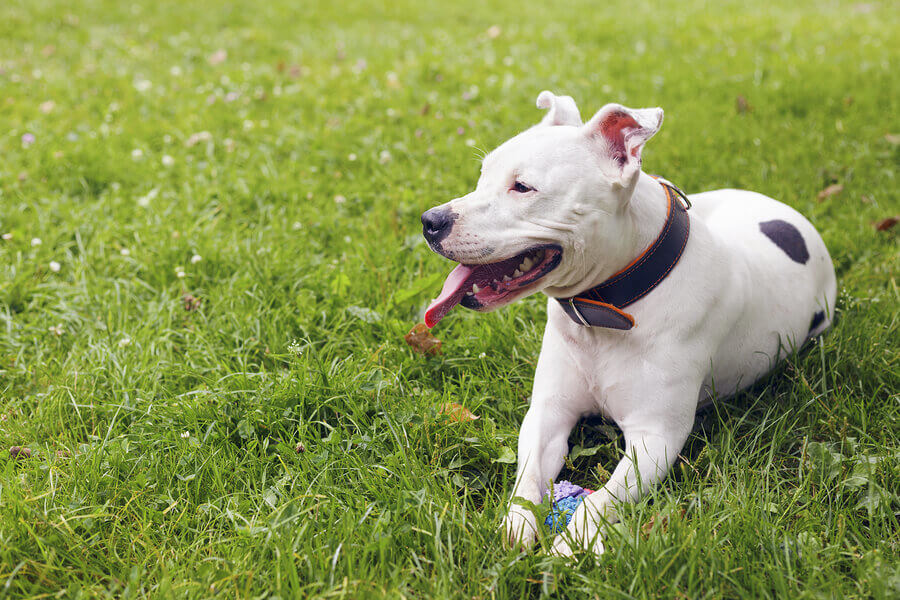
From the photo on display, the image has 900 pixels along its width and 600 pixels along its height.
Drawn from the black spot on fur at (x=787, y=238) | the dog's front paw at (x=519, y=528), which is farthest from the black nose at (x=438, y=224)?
the black spot on fur at (x=787, y=238)

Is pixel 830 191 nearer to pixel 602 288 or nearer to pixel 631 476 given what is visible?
pixel 602 288

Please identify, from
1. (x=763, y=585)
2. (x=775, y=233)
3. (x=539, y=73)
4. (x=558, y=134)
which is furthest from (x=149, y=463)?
(x=539, y=73)

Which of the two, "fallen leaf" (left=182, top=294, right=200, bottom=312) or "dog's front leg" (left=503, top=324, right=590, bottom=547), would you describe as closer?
"dog's front leg" (left=503, top=324, right=590, bottom=547)

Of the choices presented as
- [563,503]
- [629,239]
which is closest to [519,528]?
[563,503]

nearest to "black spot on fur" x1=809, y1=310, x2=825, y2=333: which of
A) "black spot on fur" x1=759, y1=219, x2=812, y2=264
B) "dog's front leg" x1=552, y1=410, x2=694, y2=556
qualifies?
"black spot on fur" x1=759, y1=219, x2=812, y2=264

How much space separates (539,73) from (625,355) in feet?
15.1

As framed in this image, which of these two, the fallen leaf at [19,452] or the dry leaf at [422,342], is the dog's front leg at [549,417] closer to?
the dry leaf at [422,342]

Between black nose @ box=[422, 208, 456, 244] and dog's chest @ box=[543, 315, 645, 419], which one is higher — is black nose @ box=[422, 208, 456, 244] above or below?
above

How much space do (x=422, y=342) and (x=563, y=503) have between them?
1.09 m

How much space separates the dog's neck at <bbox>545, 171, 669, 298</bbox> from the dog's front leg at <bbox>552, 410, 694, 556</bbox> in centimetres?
53

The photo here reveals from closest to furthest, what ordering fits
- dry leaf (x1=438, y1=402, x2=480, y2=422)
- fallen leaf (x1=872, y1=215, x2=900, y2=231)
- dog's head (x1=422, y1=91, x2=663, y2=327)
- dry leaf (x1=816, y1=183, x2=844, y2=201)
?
1. dog's head (x1=422, y1=91, x2=663, y2=327)
2. dry leaf (x1=438, y1=402, x2=480, y2=422)
3. fallen leaf (x1=872, y1=215, x2=900, y2=231)
4. dry leaf (x1=816, y1=183, x2=844, y2=201)

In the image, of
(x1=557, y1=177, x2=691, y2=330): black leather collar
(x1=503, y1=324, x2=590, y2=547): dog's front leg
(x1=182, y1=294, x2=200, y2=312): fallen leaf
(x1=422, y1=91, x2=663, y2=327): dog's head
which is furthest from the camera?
(x1=182, y1=294, x2=200, y2=312): fallen leaf

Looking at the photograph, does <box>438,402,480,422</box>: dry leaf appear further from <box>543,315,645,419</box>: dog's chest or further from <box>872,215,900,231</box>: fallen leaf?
<box>872,215,900,231</box>: fallen leaf

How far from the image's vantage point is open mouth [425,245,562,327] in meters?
2.34
